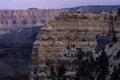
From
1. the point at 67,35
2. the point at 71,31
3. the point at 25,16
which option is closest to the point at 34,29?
the point at 25,16

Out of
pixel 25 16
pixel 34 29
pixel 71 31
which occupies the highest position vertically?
pixel 71 31

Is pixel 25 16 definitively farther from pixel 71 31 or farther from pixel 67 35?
pixel 67 35

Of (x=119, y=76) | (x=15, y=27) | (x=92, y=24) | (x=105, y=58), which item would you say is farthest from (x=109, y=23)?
(x=15, y=27)

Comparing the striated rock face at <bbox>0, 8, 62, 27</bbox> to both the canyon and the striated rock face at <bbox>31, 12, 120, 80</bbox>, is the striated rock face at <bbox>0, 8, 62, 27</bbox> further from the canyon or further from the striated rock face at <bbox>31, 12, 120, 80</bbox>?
the striated rock face at <bbox>31, 12, 120, 80</bbox>

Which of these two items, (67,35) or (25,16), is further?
(25,16)

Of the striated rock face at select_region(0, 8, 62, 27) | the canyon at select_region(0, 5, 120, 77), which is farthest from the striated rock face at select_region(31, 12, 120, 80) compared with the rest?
the striated rock face at select_region(0, 8, 62, 27)

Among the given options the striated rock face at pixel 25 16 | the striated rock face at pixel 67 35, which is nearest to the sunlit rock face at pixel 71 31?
the striated rock face at pixel 67 35
